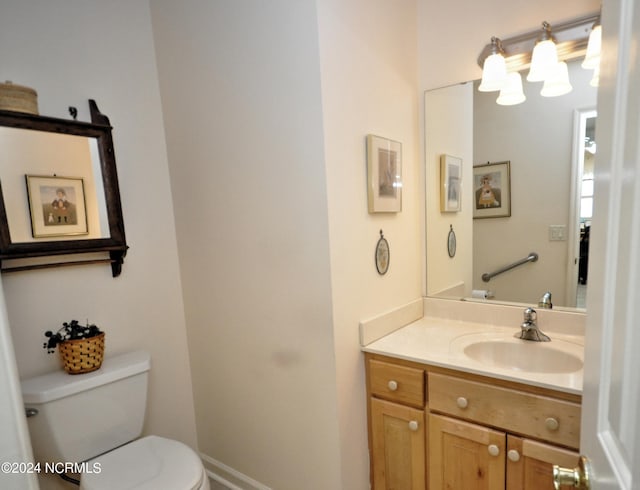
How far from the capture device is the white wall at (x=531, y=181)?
4.78 ft

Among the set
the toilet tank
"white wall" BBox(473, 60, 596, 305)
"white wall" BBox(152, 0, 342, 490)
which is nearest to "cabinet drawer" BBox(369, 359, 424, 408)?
"white wall" BBox(152, 0, 342, 490)

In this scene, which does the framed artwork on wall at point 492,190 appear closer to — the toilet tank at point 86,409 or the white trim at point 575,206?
the white trim at point 575,206

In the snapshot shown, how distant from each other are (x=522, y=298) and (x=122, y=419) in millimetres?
1854

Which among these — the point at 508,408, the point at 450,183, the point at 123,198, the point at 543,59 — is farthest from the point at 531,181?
the point at 123,198

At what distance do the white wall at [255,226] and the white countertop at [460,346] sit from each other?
1.06 ft

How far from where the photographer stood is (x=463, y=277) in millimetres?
1741

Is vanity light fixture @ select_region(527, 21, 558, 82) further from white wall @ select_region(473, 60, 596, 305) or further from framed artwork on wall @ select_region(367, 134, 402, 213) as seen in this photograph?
framed artwork on wall @ select_region(367, 134, 402, 213)

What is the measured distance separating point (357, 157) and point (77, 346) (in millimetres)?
1342

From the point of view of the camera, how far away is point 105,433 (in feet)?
4.53

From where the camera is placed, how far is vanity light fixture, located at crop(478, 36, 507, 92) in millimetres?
1431

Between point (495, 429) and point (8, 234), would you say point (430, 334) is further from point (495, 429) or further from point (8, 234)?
point (8, 234)

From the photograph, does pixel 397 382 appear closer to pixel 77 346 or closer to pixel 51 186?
pixel 77 346

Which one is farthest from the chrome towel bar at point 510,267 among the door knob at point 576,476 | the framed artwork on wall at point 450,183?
the door knob at point 576,476

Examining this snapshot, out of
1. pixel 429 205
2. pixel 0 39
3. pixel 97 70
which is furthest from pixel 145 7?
pixel 429 205
